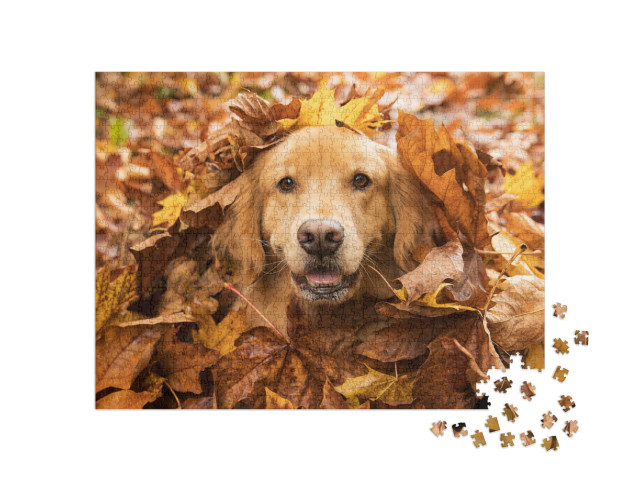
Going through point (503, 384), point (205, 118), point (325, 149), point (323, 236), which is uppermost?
point (205, 118)

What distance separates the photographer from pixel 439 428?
2.68 metres

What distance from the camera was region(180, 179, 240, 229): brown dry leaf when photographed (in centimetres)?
270

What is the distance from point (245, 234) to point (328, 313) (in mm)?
692

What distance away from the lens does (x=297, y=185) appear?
2.62m

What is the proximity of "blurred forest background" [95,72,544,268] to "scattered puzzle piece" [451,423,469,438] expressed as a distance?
134 centimetres

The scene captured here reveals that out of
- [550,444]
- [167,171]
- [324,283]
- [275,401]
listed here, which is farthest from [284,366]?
[550,444]

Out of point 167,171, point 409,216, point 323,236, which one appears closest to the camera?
point 323,236

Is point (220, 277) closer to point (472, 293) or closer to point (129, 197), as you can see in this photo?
point (129, 197)

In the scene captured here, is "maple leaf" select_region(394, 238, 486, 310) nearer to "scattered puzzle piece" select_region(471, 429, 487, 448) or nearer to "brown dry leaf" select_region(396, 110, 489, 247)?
"brown dry leaf" select_region(396, 110, 489, 247)

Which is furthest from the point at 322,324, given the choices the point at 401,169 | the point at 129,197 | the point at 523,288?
the point at 129,197

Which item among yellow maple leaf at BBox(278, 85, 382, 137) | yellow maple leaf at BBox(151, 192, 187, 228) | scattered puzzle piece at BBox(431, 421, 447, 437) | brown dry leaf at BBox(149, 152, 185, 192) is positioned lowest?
scattered puzzle piece at BBox(431, 421, 447, 437)

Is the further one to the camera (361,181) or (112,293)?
(112,293)

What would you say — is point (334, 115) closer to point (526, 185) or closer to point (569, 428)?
point (526, 185)

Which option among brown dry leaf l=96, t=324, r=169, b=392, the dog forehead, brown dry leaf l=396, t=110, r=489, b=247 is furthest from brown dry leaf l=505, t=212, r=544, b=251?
brown dry leaf l=96, t=324, r=169, b=392
